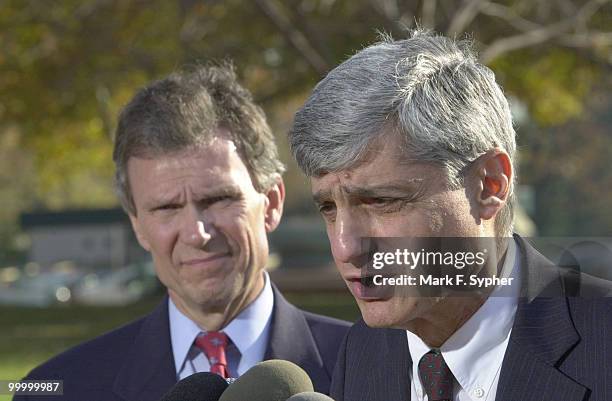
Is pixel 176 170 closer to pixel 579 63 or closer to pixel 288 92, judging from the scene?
pixel 288 92

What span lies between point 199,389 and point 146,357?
1418mm

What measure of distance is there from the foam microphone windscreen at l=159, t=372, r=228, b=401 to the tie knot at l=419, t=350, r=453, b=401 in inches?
20.0

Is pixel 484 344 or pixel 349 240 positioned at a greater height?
pixel 349 240

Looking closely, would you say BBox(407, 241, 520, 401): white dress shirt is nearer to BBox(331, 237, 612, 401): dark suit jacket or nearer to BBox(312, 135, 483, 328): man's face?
BBox(331, 237, 612, 401): dark suit jacket

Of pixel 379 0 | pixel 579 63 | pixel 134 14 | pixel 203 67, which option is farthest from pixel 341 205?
pixel 579 63

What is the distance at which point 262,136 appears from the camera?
396 cm

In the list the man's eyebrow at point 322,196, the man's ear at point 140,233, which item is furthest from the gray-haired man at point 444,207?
the man's ear at point 140,233

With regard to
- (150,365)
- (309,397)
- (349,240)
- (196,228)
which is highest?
(196,228)

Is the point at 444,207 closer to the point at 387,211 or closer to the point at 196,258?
the point at 387,211

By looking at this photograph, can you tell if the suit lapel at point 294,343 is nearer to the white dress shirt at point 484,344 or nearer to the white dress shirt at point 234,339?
the white dress shirt at point 234,339

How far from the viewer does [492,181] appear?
8.32 feet

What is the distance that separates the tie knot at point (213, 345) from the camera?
3.66m

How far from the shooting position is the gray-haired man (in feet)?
7.94

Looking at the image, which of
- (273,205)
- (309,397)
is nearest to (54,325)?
(273,205)
